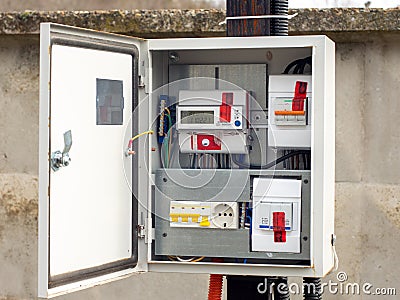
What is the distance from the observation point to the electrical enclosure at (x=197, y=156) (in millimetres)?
2686

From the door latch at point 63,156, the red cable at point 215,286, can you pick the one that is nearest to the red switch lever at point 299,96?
the red cable at point 215,286

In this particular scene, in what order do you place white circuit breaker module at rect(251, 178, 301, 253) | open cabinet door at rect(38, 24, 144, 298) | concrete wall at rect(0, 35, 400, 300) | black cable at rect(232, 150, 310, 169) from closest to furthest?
open cabinet door at rect(38, 24, 144, 298) < white circuit breaker module at rect(251, 178, 301, 253) < black cable at rect(232, 150, 310, 169) < concrete wall at rect(0, 35, 400, 300)

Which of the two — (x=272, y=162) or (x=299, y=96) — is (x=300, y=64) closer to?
(x=299, y=96)

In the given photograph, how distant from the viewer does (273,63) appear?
10.3ft

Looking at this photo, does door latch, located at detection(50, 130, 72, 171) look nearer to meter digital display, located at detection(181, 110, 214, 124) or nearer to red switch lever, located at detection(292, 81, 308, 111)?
meter digital display, located at detection(181, 110, 214, 124)

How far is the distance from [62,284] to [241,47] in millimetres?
879

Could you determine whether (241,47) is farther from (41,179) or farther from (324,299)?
(324,299)

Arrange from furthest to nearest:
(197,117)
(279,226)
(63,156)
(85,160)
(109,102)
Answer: (197,117) < (279,226) < (109,102) < (85,160) < (63,156)

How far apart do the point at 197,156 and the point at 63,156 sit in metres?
0.64

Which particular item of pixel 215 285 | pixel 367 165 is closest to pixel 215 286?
pixel 215 285

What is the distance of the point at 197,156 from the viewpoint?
3086mm

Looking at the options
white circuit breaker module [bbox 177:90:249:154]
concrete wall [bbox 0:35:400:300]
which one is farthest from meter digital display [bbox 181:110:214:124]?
concrete wall [bbox 0:35:400:300]

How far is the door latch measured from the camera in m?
2.51

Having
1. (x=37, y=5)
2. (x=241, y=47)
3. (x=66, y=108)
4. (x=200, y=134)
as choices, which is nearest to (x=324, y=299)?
(x=200, y=134)
